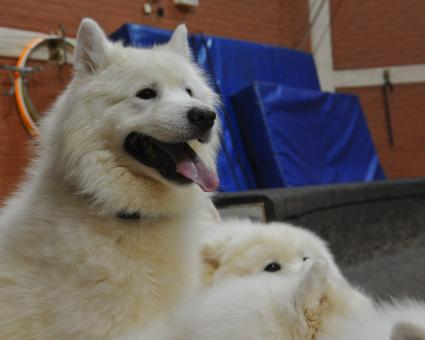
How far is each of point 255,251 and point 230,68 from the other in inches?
149

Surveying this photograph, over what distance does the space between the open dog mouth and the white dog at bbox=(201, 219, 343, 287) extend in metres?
0.37

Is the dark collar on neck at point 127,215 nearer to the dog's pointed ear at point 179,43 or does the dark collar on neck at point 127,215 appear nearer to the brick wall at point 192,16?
the dog's pointed ear at point 179,43

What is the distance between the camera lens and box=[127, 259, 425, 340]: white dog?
1.06m

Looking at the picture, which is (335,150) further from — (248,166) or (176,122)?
(176,122)

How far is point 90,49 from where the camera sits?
6.25ft

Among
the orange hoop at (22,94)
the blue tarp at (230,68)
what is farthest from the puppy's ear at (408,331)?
the orange hoop at (22,94)

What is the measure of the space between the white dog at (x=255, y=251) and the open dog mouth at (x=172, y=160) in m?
0.37

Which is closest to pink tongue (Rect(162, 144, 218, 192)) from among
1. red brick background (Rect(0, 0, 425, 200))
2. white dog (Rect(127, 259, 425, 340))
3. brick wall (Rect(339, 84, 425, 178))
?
white dog (Rect(127, 259, 425, 340))

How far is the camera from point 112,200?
1.73 meters

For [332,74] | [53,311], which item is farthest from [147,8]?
[53,311]

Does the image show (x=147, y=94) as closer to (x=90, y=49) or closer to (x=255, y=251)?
(x=90, y=49)

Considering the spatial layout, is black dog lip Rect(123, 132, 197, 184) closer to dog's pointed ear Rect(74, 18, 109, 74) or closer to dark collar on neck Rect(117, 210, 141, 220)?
dark collar on neck Rect(117, 210, 141, 220)

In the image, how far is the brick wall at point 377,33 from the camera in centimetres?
808

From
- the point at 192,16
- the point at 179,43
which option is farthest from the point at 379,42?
the point at 179,43
